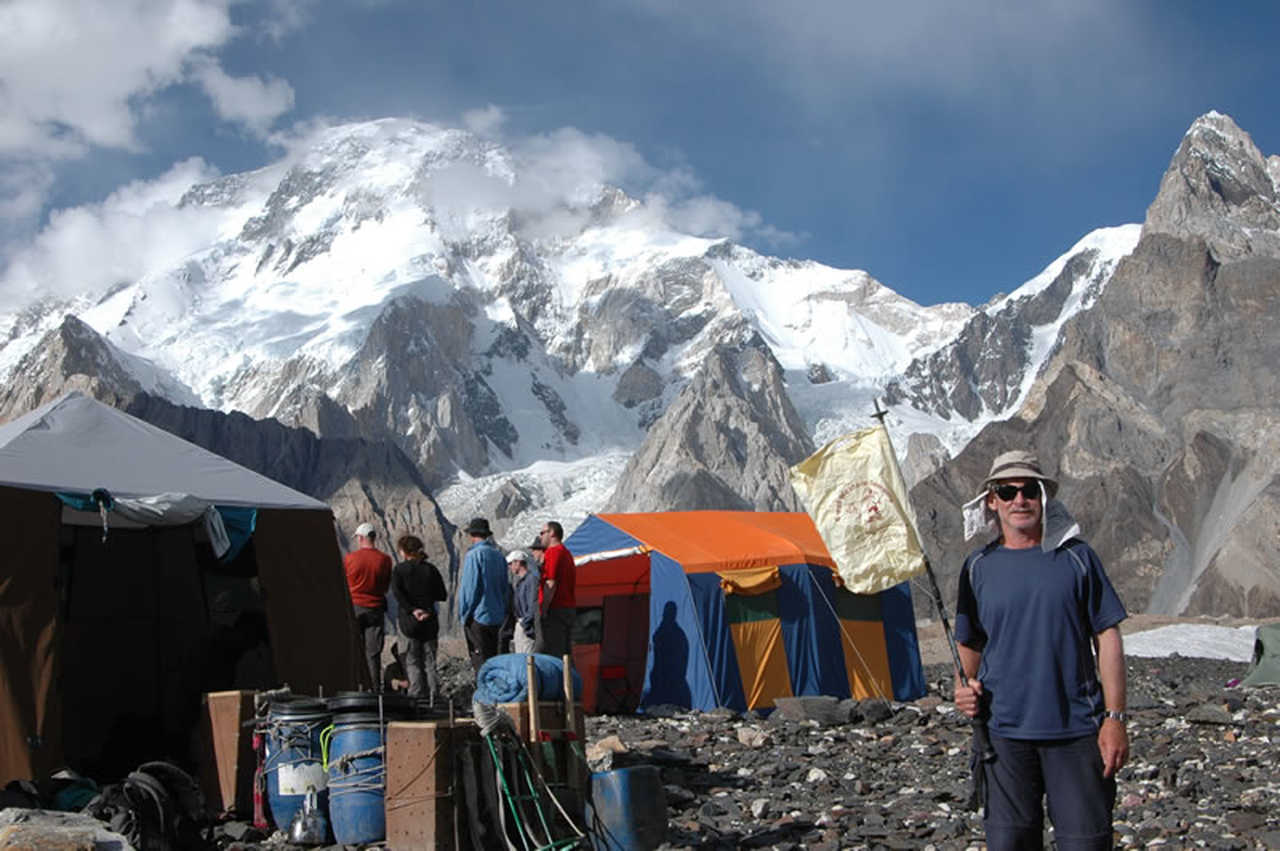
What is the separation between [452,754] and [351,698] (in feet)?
3.66

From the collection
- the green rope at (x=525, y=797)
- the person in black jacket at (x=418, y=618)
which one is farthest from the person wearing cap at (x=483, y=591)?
the green rope at (x=525, y=797)

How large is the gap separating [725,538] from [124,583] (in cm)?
812

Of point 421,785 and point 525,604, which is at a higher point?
point 525,604

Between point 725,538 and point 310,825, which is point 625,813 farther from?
point 725,538

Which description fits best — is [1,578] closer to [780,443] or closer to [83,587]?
[83,587]

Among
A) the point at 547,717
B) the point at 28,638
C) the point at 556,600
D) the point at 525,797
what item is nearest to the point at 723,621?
the point at 556,600

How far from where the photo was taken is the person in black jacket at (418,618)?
39.1ft

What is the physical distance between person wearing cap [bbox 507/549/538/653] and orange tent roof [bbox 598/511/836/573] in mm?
3085

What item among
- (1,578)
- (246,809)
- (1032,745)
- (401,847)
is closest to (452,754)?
(401,847)

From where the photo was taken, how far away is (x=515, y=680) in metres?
8.14

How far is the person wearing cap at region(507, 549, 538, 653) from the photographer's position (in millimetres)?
12703

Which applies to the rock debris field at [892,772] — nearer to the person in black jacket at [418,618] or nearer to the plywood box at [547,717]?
the plywood box at [547,717]

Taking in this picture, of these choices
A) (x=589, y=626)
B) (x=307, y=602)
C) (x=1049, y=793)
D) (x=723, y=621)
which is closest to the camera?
(x=1049, y=793)

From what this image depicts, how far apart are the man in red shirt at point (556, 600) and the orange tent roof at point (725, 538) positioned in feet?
8.45
